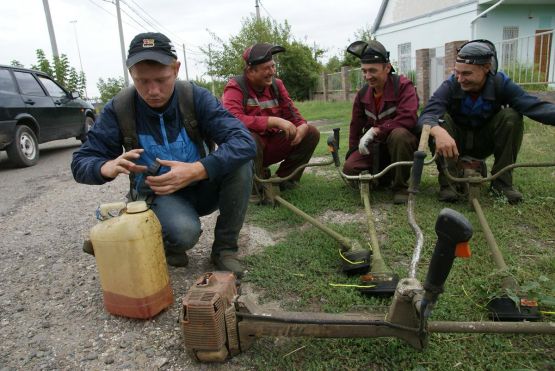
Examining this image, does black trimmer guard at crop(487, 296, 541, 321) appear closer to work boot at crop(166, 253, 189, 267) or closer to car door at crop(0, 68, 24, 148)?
work boot at crop(166, 253, 189, 267)

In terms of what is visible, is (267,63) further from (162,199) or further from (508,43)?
(508,43)

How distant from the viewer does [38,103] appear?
738 centimetres

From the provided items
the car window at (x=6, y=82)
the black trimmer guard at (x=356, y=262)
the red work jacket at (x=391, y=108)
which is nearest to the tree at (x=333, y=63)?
the car window at (x=6, y=82)

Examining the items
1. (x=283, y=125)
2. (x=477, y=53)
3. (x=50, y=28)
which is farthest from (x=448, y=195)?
(x=50, y=28)

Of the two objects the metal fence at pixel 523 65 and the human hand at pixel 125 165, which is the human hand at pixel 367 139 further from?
the metal fence at pixel 523 65

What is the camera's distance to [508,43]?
11078 mm

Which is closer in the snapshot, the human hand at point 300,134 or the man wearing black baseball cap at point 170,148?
the man wearing black baseball cap at point 170,148

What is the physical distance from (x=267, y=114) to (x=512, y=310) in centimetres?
272

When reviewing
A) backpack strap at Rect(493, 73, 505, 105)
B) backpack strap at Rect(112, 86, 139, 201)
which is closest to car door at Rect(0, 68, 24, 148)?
backpack strap at Rect(112, 86, 139, 201)

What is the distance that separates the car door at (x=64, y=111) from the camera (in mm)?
8000

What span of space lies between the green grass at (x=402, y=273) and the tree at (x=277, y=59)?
1924cm

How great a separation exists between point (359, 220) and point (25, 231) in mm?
2885

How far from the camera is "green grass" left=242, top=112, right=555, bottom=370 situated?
5.90 ft

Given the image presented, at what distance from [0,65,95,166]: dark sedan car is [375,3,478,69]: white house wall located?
40.6 feet
